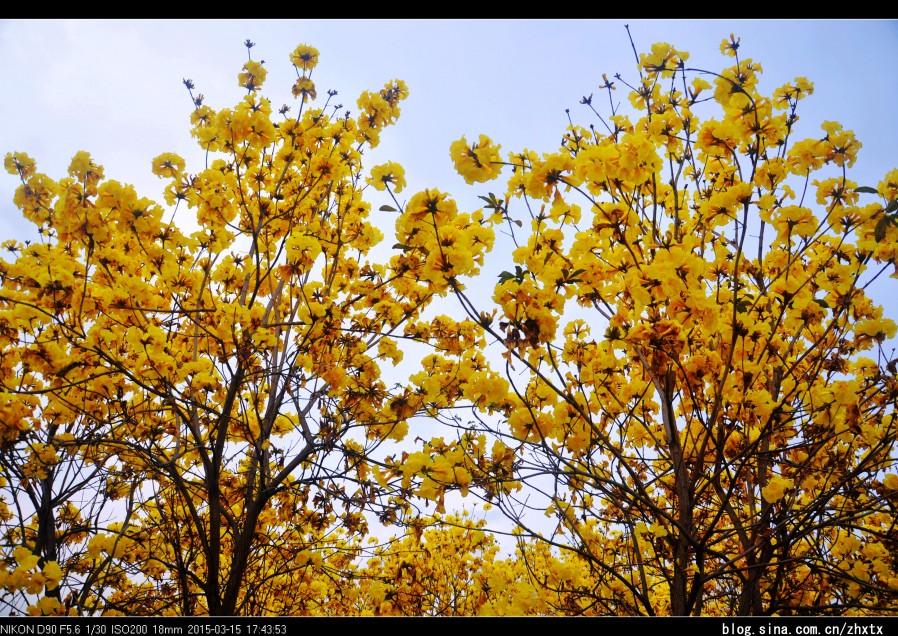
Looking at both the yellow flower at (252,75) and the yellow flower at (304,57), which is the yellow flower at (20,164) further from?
the yellow flower at (304,57)

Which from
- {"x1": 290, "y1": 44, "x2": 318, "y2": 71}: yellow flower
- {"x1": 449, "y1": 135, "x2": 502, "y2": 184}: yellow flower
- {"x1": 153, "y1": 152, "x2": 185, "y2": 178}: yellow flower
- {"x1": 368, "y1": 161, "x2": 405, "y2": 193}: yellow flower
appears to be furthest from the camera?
{"x1": 290, "y1": 44, "x2": 318, "y2": 71}: yellow flower

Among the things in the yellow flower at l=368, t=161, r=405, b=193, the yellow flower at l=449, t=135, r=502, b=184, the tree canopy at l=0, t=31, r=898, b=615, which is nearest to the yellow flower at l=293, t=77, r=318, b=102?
the tree canopy at l=0, t=31, r=898, b=615

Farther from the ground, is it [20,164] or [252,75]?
[252,75]

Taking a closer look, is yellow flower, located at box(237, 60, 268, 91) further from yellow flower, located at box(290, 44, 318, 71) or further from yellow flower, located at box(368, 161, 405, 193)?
yellow flower, located at box(368, 161, 405, 193)

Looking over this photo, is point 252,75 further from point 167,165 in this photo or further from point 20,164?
point 20,164

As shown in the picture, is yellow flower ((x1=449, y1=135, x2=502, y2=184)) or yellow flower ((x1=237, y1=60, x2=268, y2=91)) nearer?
yellow flower ((x1=449, y1=135, x2=502, y2=184))

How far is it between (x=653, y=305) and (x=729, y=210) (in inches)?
31.0

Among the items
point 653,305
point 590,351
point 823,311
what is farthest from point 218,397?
point 823,311

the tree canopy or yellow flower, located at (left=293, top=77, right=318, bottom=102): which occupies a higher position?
yellow flower, located at (left=293, top=77, right=318, bottom=102)

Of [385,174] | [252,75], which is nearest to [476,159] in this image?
[385,174]

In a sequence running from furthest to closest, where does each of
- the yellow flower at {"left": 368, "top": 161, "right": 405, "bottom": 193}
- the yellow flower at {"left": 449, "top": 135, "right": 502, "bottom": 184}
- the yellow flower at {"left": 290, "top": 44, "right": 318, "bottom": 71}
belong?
1. the yellow flower at {"left": 290, "top": 44, "right": 318, "bottom": 71}
2. the yellow flower at {"left": 368, "top": 161, "right": 405, "bottom": 193}
3. the yellow flower at {"left": 449, "top": 135, "right": 502, "bottom": 184}

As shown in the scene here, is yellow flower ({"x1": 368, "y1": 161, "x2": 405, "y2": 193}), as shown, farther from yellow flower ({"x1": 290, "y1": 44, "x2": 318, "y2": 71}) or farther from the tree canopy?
yellow flower ({"x1": 290, "y1": 44, "x2": 318, "y2": 71})

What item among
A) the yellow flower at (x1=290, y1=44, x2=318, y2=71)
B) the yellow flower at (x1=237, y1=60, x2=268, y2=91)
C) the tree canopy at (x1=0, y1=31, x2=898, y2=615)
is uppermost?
the yellow flower at (x1=290, y1=44, x2=318, y2=71)

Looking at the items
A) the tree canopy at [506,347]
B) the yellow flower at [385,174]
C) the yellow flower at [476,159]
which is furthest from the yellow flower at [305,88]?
the yellow flower at [476,159]
